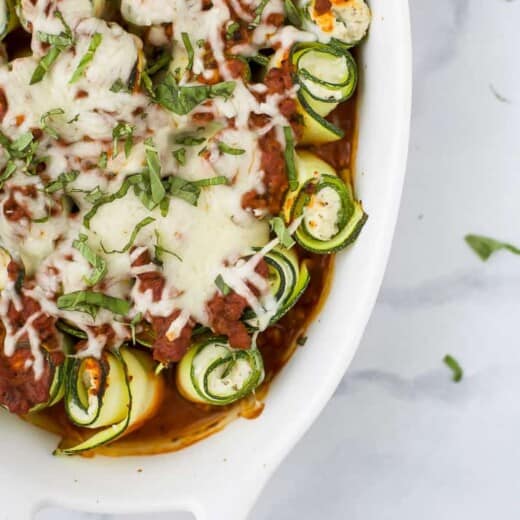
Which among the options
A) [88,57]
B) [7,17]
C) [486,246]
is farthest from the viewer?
[486,246]

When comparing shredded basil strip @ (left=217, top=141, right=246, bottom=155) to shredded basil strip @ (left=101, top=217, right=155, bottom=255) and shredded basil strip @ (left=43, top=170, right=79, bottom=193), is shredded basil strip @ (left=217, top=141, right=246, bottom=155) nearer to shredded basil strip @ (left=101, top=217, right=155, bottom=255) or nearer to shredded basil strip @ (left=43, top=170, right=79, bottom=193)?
shredded basil strip @ (left=101, top=217, right=155, bottom=255)

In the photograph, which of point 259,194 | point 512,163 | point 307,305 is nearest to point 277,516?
point 307,305

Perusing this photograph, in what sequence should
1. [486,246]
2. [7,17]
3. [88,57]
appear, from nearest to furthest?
[88,57] → [7,17] → [486,246]

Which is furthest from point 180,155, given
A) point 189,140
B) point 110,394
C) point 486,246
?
point 486,246

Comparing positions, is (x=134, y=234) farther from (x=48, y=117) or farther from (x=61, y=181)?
(x=48, y=117)

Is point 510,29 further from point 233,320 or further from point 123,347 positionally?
point 123,347


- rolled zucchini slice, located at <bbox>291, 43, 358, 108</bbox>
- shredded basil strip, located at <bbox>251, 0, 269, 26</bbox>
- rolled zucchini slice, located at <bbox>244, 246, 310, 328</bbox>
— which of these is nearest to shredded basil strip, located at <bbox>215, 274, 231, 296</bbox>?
rolled zucchini slice, located at <bbox>244, 246, 310, 328</bbox>
